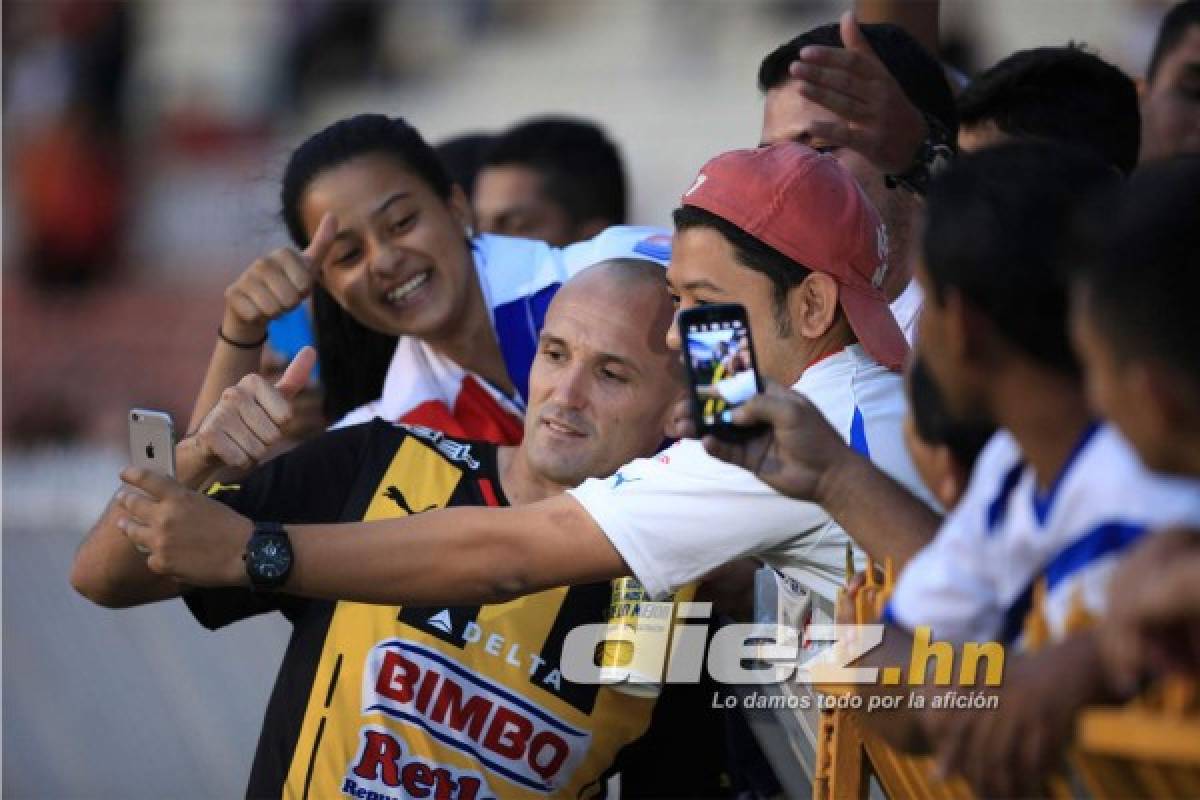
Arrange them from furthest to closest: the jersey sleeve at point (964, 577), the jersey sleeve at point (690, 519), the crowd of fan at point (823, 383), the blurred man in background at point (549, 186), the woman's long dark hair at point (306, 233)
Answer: the blurred man in background at point (549, 186), the woman's long dark hair at point (306, 233), the jersey sleeve at point (690, 519), the jersey sleeve at point (964, 577), the crowd of fan at point (823, 383)

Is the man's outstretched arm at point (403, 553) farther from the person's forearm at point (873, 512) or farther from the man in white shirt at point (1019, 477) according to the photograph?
the man in white shirt at point (1019, 477)

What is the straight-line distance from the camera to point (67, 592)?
8672 millimetres

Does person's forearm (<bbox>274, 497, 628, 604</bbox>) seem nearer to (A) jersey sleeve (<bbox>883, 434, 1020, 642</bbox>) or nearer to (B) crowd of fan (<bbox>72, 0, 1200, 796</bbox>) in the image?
(B) crowd of fan (<bbox>72, 0, 1200, 796</bbox>)

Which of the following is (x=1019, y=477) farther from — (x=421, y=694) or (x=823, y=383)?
(x=421, y=694)

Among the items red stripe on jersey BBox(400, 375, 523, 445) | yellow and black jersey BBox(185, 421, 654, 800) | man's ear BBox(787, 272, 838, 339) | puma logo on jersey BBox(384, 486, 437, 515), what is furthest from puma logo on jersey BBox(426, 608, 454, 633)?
red stripe on jersey BBox(400, 375, 523, 445)

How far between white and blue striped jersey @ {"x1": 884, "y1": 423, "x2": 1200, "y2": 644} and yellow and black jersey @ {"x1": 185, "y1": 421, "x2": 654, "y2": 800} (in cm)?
123

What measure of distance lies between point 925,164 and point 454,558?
Answer: 1.66m

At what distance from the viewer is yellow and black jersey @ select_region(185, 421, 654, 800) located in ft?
11.6

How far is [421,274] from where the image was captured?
4.69 metres

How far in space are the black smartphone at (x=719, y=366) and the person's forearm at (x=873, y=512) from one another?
13cm

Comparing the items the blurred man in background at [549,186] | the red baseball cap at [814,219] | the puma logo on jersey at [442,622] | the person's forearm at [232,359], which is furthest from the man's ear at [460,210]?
the red baseball cap at [814,219]

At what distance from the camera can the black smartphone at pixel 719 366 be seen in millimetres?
2662

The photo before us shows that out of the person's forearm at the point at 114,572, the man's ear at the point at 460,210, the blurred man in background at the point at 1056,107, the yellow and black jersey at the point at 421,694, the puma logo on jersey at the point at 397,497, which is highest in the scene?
the blurred man in background at the point at 1056,107

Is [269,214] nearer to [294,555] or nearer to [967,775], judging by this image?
[294,555]
